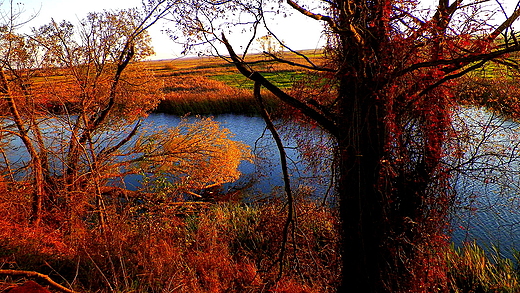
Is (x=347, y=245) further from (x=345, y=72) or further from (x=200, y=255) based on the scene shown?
(x=200, y=255)

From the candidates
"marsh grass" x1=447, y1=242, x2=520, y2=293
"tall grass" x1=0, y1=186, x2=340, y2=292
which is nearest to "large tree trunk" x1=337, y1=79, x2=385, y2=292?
"tall grass" x1=0, y1=186, x2=340, y2=292

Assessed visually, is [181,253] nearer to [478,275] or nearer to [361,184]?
[361,184]

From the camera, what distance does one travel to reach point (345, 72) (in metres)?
3.39

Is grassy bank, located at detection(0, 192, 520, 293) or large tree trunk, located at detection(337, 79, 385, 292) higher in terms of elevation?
large tree trunk, located at detection(337, 79, 385, 292)

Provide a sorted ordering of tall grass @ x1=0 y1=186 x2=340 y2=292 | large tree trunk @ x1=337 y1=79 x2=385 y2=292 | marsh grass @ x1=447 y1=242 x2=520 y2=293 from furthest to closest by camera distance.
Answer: marsh grass @ x1=447 y1=242 x2=520 y2=293
tall grass @ x1=0 y1=186 x2=340 y2=292
large tree trunk @ x1=337 y1=79 x2=385 y2=292

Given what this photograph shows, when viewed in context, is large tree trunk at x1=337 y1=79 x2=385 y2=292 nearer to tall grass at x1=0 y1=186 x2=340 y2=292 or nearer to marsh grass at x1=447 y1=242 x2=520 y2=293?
tall grass at x1=0 y1=186 x2=340 y2=292

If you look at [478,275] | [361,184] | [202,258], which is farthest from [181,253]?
[478,275]

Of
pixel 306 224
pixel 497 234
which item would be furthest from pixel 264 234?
pixel 497 234

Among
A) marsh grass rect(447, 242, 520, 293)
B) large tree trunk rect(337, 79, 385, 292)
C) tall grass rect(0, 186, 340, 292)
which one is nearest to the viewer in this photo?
large tree trunk rect(337, 79, 385, 292)

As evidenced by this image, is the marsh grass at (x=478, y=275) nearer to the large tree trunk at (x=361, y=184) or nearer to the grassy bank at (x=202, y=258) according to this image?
the grassy bank at (x=202, y=258)

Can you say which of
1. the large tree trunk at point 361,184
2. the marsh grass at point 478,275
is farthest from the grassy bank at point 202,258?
the large tree trunk at point 361,184

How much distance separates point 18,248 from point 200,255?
8.86 feet

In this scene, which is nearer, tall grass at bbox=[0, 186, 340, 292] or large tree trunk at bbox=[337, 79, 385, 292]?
large tree trunk at bbox=[337, 79, 385, 292]

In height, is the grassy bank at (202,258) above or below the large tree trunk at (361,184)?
below
